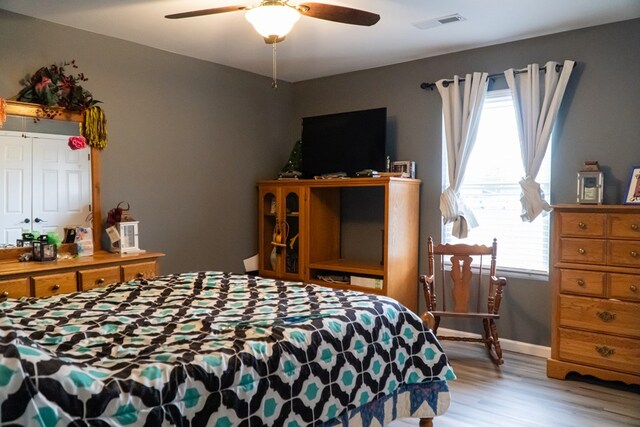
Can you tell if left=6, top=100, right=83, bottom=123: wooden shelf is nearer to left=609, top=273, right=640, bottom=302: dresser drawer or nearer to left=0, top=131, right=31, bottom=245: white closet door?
left=0, top=131, right=31, bottom=245: white closet door

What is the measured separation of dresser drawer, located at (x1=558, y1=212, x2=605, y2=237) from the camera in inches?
126

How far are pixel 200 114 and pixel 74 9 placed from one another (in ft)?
4.58

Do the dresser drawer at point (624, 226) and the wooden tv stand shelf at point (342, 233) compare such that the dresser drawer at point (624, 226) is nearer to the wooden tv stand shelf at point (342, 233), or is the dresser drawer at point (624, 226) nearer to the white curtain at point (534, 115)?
the white curtain at point (534, 115)

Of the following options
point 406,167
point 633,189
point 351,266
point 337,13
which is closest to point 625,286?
point 633,189

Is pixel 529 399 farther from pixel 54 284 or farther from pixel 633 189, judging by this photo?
pixel 54 284

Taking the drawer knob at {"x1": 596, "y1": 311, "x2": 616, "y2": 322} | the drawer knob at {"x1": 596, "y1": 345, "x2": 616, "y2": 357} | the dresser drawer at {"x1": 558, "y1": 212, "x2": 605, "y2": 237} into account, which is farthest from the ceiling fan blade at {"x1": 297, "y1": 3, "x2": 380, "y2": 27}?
the drawer knob at {"x1": 596, "y1": 345, "x2": 616, "y2": 357}

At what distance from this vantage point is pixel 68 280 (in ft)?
10.2

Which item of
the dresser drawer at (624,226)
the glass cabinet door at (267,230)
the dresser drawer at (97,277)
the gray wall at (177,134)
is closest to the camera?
the dresser drawer at (624,226)

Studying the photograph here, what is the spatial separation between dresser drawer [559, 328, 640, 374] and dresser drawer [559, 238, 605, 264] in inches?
19.1

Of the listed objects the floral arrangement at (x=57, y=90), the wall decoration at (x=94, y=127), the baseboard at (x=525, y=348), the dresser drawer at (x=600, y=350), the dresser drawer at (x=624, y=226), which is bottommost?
the baseboard at (x=525, y=348)

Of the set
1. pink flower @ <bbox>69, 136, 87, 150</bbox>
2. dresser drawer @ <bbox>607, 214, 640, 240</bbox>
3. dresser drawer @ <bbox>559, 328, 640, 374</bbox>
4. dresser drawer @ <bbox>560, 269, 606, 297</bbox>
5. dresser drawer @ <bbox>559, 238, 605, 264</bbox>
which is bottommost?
dresser drawer @ <bbox>559, 328, 640, 374</bbox>

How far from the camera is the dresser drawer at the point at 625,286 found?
3.08m

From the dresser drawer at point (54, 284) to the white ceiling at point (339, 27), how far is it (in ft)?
5.61

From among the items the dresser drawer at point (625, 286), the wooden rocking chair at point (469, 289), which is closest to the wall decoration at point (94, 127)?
→ the wooden rocking chair at point (469, 289)
